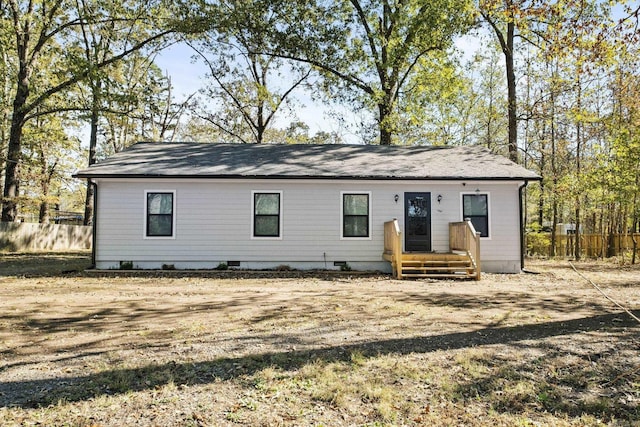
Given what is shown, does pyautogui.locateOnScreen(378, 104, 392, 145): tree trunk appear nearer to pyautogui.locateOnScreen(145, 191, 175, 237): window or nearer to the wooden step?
the wooden step

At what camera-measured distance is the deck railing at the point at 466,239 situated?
11406 millimetres

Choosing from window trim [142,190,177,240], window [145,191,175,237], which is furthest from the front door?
window [145,191,175,237]

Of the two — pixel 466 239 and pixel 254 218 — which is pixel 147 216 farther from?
pixel 466 239

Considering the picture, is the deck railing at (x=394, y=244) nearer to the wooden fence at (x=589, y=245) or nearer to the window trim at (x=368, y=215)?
the window trim at (x=368, y=215)

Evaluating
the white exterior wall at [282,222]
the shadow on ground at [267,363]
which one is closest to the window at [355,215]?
the white exterior wall at [282,222]

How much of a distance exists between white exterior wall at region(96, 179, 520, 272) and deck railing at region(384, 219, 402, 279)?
17.2 inches

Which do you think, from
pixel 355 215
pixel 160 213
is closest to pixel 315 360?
pixel 355 215

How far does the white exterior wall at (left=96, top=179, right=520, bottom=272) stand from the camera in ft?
41.3

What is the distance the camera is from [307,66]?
2473 cm

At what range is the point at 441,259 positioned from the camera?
12.1 meters

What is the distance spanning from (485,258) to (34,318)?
36.8 ft

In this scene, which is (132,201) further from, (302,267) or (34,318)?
(34,318)

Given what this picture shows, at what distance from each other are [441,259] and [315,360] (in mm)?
8282

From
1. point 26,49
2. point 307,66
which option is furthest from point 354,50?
point 26,49
